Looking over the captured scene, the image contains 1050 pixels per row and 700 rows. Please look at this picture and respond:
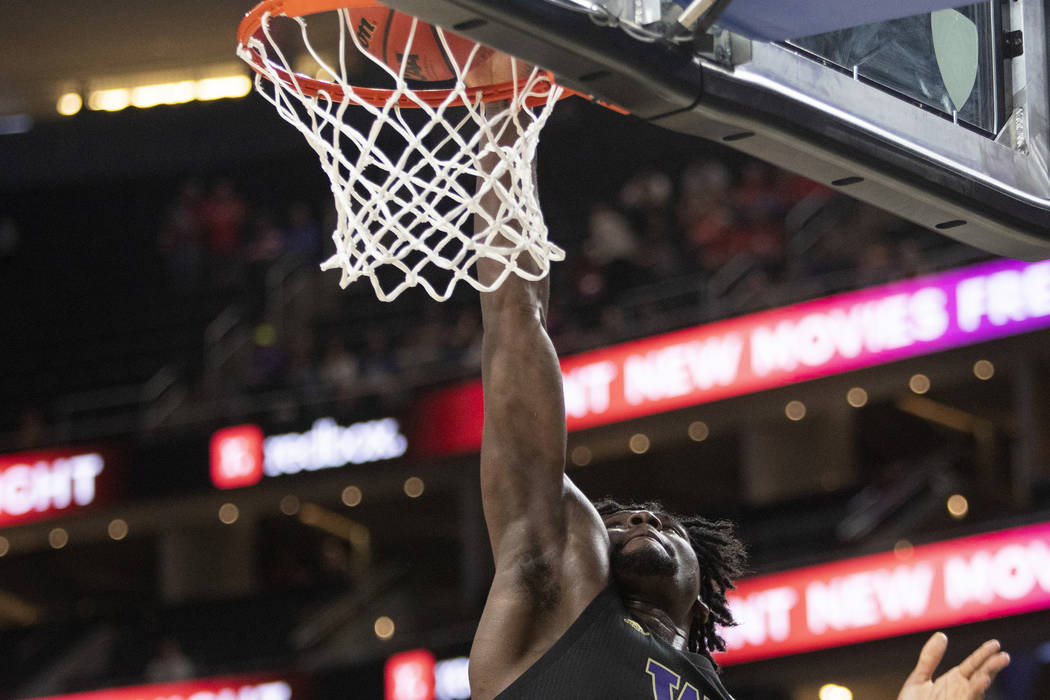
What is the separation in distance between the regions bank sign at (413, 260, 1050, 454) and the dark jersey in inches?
274

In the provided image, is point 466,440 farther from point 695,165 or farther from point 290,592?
point 695,165

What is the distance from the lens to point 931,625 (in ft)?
31.6

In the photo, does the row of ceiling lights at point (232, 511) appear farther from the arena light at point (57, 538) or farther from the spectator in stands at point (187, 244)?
the spectator in stands at point (187, 244)

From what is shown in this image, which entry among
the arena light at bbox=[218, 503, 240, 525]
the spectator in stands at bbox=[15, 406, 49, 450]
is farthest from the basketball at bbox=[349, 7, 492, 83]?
the arena light at bbox=[218, 503, 240, 525]

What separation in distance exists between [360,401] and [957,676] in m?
9.49

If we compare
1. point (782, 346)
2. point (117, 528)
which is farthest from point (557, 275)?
point (117, 528)

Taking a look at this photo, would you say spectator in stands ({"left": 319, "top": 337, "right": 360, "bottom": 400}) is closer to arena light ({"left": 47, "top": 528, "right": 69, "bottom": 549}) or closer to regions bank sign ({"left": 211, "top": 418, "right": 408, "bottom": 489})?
regions bank sign ({"left": 211, "top": 418, "right": 408, "bottom": 489})

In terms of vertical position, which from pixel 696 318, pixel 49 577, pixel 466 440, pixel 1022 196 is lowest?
pixel 49 577

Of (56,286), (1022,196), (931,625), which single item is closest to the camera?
(1022,196)

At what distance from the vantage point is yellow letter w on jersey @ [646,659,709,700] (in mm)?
3365

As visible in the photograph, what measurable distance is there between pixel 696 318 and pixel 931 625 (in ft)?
9.31

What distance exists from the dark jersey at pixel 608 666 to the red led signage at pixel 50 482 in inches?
435

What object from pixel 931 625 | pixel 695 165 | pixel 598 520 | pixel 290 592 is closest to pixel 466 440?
pixel 290 592

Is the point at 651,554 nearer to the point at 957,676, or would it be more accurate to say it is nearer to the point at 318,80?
the point at 957,676
